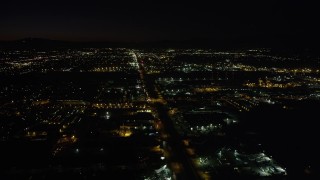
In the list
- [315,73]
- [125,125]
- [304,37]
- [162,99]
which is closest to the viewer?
[125,125]

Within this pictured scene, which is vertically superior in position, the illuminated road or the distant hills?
the distant hills

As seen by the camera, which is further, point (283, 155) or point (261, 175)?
point (283, 155)

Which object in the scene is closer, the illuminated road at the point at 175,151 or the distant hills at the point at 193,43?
the illuminated road at the point at 175,151

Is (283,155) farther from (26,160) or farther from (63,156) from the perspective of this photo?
(26,160)

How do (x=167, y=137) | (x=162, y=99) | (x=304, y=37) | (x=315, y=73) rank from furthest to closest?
(x=304, y=37)
(x=315, y=73)
(x=162, y=99)
(x=167, y=137)

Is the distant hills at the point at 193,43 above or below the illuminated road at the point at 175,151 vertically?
above

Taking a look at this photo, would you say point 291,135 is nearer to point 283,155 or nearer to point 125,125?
point 283,155

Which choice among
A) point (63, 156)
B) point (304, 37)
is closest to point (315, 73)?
point (63, 156)

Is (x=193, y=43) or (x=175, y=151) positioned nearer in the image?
(x=175, y=151)

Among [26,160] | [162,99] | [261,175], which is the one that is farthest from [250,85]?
[26,160]

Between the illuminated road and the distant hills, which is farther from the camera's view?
the distant hills
